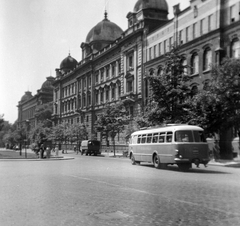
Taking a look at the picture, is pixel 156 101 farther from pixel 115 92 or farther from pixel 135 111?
pixel 115 92

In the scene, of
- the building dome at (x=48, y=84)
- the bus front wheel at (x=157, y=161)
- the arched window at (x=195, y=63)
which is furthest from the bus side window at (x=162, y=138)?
the building dome at (x=48, y=84)

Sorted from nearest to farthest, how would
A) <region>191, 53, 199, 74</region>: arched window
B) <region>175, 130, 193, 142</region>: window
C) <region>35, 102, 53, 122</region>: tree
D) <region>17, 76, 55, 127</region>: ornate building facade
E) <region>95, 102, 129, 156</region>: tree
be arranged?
1. <region>175, 130, 193, 142</region>: window
2. <region>191, 53, 199, 74</region>: arched window
3. <region>95, 102, 129, 156</region>: tree
4. <region>35, 102, 53, 122</region>: tree
5. <region>17, 76, 55, 127</region>: ornate building facade

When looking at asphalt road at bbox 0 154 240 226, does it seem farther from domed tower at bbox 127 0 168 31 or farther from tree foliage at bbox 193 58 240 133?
domed tower at bbox 127 0 168 31

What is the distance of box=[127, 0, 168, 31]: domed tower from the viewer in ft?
161

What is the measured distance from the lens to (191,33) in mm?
39562

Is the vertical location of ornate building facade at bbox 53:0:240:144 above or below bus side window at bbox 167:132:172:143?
above

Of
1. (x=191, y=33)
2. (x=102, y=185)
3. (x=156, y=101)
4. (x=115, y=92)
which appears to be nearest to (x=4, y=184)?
(x=102, y=185)

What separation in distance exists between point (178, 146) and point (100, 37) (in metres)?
55.9

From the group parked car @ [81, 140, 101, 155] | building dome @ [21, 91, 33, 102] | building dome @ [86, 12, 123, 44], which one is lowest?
parked car @ [81, 140, 101, 155]

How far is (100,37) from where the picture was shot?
72375mm

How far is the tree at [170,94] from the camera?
32156mm

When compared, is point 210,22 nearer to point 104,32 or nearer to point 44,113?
point 104,32

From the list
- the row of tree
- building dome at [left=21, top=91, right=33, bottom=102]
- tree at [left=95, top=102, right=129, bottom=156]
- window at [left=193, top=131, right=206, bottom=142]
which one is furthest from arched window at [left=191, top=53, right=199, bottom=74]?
building dome at [left=21, top=91, right=33, bottom=102]

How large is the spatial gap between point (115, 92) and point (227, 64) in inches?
1321
